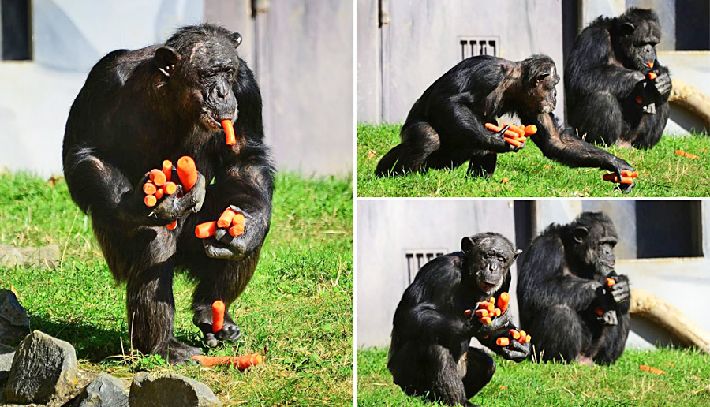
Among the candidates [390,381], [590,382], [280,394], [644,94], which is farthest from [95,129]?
[644,94]

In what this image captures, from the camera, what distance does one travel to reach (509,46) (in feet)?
19.5

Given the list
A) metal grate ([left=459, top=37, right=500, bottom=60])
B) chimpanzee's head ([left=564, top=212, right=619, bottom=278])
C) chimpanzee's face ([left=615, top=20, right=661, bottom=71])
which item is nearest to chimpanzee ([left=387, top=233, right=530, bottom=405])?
metal grate ([left=459, top=37, right=500, bottom=60])

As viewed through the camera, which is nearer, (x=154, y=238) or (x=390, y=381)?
(x=154, y=238)

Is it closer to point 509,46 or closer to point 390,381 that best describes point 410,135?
point 509,46

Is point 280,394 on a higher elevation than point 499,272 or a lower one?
lower

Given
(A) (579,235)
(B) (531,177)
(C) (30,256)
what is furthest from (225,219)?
(A) (579,235)

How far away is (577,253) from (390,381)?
2031mm

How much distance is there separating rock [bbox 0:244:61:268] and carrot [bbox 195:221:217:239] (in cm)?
222

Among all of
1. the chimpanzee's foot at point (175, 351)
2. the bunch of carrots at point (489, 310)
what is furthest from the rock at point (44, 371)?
the bunch of carrots at point (489, 310)

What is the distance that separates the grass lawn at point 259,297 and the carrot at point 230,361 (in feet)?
0.14

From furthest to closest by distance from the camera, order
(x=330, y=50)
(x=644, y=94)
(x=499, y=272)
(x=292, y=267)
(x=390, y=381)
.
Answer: (x=330, y=50) < (x=644, y=94) < (x=292, y=267) < (x=390, y=381) < (x=499, y=272)

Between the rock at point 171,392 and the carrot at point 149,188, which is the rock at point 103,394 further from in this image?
the carrot at point 149,188

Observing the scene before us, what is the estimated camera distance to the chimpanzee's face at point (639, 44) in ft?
22.6

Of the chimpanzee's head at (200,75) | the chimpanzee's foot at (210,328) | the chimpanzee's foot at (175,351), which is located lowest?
the chimpanzee's foot at (175,351)
